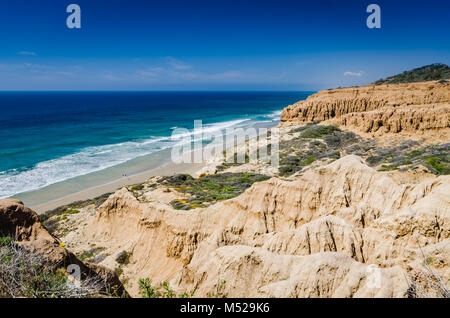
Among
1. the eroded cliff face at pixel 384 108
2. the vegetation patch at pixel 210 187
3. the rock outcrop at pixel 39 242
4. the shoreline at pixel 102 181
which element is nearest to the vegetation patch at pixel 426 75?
the eroded cliff face at pixel 384 108

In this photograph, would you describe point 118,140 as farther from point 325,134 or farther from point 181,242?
point 181,242

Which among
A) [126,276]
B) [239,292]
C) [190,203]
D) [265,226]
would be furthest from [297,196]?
[190,203]

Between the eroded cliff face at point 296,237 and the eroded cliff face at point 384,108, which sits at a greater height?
the eroded cliff face at point 384,108

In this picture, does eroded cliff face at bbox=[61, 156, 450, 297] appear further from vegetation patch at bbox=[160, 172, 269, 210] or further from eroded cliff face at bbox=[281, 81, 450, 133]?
eroded cliff face at bbox=[281, 81, 450, 133]

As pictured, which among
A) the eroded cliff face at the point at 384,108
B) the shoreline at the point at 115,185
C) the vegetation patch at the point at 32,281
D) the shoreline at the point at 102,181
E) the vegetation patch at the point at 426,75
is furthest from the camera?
the vegetation patch at the point at 426,75

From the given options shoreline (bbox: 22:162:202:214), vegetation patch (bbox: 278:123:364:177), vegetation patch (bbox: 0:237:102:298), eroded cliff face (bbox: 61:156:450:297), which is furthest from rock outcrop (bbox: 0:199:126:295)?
vegetation patch (bbox: 278:123:364:177)

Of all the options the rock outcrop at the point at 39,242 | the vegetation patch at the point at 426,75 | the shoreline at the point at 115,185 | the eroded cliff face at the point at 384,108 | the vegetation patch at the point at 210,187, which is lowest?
the shoreline at the point at 115,185

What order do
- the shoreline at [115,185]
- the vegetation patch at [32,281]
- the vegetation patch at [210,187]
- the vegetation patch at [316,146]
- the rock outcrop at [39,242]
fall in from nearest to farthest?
Result: 1. the vegetation patch at [32,281]
2. the rock outcrop at [39,242]
3. the vegetation patch at [210,187]
4. the shoreline at [115,185]
5. the vegetation patch at [316,146]

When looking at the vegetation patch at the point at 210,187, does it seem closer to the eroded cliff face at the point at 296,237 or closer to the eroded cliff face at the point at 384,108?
the eroded cliff face at the point at 296,237
